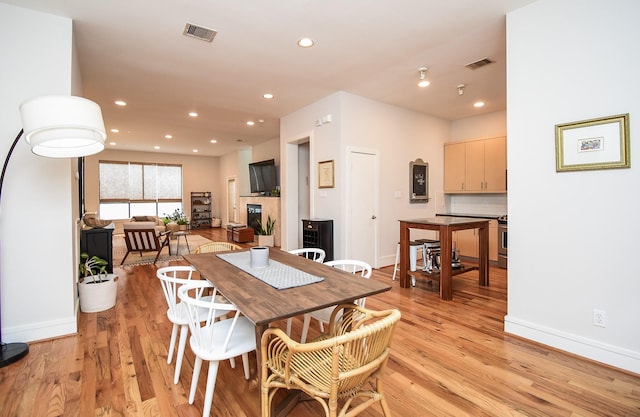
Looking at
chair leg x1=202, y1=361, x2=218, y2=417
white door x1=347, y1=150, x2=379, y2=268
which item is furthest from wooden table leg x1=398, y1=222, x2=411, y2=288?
chair leg x1=202, y1=361, x2=218, y2=417

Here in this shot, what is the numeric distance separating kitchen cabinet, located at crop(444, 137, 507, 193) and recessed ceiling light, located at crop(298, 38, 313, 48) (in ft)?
12.6

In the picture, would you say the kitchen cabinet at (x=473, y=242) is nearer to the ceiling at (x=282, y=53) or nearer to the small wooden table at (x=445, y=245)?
the small wooden table at (x=445, y=245)

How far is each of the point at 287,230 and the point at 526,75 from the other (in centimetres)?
423

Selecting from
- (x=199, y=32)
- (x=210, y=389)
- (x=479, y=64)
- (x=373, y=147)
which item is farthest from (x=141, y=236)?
(x=479, y=64)

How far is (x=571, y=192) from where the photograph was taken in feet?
7.53

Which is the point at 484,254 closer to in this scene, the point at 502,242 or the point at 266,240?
the point at 502,242

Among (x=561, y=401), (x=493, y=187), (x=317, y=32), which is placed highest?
(x=317, y=32)

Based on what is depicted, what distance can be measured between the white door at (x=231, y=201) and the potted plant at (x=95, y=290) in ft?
23.6

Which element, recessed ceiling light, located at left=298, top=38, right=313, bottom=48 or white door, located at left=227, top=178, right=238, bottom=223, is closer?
recessed ceiling light, located at left=298, top=38, right=313, bottom=48

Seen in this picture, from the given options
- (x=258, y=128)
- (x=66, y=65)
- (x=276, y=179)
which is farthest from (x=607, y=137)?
(x=276, y=179)

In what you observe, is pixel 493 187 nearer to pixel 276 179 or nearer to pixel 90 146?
pixel 276 179

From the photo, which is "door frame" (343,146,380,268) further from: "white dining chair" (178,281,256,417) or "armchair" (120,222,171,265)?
"armchair" (120,222,171,265)

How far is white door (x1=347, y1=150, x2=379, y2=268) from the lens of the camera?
4.64 meters

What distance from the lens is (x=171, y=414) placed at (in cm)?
165
